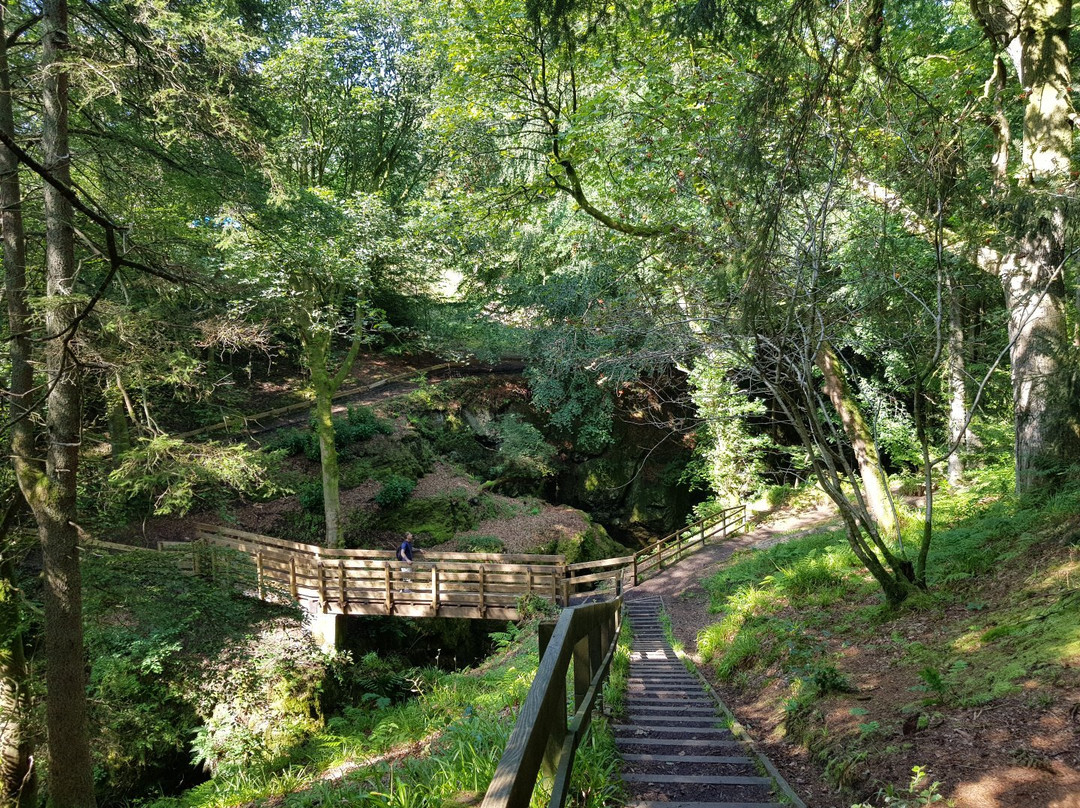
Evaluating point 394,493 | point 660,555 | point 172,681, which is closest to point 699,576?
point 660,555

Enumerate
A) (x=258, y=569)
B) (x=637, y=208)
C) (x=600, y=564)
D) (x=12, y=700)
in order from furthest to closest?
(x=600, y=564)
(x=258, y=569)
(x=637, y=208)
(x=12, y=700)

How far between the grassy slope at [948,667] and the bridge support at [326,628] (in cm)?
738

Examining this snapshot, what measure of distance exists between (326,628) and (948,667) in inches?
429

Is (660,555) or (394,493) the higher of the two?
(394,493)

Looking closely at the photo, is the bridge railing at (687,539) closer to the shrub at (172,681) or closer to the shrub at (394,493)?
the shrub at (394,493)

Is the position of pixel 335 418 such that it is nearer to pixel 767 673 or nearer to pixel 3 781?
pixel 3 781

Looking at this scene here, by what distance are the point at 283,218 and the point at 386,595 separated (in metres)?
7.78

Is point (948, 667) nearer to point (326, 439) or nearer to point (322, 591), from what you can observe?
Answer: point (322, 591)

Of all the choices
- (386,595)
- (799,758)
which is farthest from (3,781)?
(799,758)

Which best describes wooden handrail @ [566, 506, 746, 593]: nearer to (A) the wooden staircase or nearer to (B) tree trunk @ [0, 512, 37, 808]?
(A) the wooden staircase

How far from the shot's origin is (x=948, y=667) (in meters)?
4.66

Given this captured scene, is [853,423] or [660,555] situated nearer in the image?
[853,423]

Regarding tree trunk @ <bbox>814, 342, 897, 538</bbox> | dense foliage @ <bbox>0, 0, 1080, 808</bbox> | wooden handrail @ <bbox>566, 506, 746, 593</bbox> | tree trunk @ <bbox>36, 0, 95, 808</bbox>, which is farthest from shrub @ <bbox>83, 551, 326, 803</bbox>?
tree trunk @ <bbox>814, 342, 897, 538</bbox>

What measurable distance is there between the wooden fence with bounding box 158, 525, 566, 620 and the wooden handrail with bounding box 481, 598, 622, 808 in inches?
340
